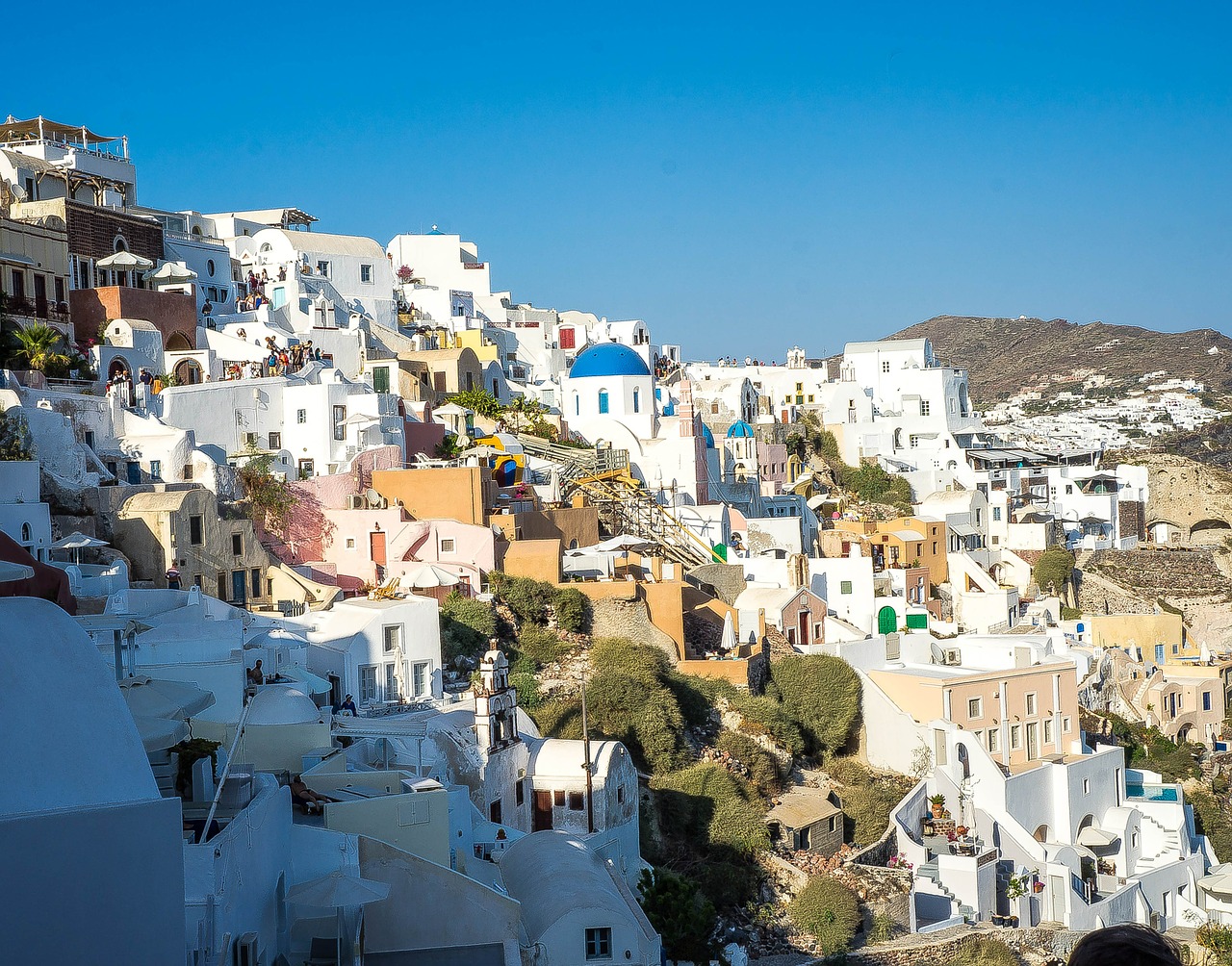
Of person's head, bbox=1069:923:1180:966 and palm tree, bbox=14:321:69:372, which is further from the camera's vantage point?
palm tree, bbox=14:321:69:372

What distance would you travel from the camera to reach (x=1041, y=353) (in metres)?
128

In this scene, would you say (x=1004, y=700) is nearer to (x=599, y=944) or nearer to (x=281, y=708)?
(x=599, y=944)

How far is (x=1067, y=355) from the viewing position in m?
125

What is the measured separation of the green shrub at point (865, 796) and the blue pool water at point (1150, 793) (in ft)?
21.4

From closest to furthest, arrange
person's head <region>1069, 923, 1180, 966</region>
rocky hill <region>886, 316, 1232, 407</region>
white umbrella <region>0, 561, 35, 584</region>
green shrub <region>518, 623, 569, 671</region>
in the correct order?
person's head <region>1069, 923, 1180, 966</region> < white umbrella <region>0, 561, 35, 584</region> < green shrub <region>518, 623, 569, 671</region> < rocky hill <region>886, 316, 1232, 407</region>

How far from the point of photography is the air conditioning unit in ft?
33.9

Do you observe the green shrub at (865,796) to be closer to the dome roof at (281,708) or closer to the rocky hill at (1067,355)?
the dome roof at (281,708)

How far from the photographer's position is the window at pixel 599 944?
1666cm

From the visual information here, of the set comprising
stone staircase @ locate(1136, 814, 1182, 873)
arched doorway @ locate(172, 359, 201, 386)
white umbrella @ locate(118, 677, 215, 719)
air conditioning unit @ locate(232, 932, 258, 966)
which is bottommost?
stone staircase @ locate(1136, 814, 1182, 873)

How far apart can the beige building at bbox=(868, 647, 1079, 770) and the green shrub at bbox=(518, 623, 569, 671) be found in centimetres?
811

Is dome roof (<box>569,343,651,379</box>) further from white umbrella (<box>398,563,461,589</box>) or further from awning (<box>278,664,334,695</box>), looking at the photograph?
awning (<box>278,664,334,695</box>)

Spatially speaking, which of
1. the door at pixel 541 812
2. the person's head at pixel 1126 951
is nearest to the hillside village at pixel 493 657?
the door at pixel 541 812

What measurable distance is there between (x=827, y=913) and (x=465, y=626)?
8794 millimetres

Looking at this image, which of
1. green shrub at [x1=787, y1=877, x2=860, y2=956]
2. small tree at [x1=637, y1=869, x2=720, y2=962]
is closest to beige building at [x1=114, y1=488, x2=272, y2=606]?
small tree at [x1=637, y1=869, x2=720, y2=962]
